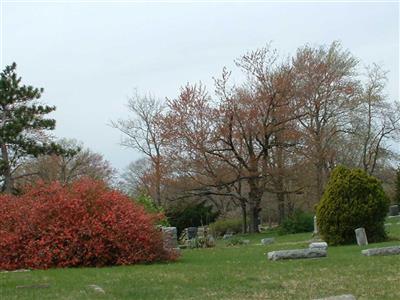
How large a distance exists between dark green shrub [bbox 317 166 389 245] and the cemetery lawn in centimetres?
514

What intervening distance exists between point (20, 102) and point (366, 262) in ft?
100

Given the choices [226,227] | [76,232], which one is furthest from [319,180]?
[76,232]

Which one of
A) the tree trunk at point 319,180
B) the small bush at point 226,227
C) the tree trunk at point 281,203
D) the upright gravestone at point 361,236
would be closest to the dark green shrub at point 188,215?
the small bush at point 226,227

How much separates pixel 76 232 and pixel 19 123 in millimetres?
22596

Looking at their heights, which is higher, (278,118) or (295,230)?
(278,118)

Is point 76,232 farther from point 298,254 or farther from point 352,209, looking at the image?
point 352,209

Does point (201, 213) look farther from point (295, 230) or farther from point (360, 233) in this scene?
point (360, 233)

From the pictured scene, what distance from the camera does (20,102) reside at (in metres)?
38.8

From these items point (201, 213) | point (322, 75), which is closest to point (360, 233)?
point (322, 75)

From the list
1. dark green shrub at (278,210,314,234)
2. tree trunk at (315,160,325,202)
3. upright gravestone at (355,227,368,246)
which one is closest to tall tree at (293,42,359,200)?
tree trunk at (315,160,325,202)

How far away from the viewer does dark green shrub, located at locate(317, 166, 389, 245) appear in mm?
19062

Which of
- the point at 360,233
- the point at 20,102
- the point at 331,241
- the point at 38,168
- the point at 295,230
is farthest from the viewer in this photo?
the point at 38,168

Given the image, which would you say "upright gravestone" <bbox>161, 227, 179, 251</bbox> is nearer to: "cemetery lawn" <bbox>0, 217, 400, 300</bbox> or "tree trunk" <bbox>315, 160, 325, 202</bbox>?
"cemetery lawn" <bbox>0, 217, 400, 300</bbox>

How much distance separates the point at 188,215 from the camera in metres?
46.8
